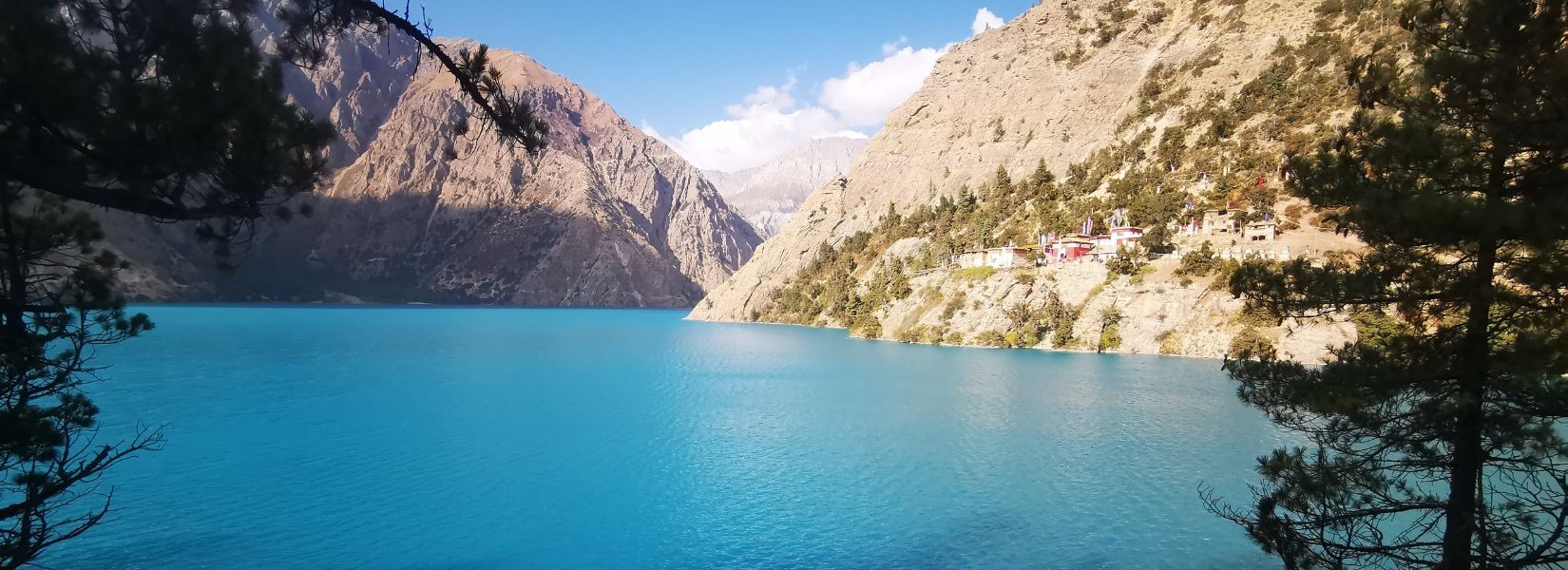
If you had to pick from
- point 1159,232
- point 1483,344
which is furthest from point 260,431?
point 1159,232

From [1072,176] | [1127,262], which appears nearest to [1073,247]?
[1127,262]

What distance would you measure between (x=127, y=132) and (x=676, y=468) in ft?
67.2

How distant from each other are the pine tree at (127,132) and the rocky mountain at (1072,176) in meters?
42.1

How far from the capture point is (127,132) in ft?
23.6

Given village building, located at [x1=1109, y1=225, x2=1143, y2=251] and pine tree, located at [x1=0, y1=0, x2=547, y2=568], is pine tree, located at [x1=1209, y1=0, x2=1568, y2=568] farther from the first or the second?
village building, located at [x1=1109, y1=225, x2=1143, y2=251]

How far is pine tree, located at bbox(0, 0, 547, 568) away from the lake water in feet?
33.8

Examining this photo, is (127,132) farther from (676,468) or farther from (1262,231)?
(1262,231)

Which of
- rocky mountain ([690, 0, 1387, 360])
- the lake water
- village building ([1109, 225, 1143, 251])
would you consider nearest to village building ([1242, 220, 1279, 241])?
rocky mountain ([690, 0, 1387, 360])

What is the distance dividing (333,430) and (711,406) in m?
17.6

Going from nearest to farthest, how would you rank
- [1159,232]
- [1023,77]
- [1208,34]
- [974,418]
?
1. [974,418]
2. [1159,232]
3. [1208,34]
4. [1023,77]

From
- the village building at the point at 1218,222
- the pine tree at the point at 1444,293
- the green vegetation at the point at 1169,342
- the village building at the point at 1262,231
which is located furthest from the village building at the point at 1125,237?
the pine tree at the point at 1444,293

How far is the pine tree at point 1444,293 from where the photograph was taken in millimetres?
7758

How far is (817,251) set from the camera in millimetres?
127812

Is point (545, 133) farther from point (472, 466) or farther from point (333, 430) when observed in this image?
point (333, 430)
